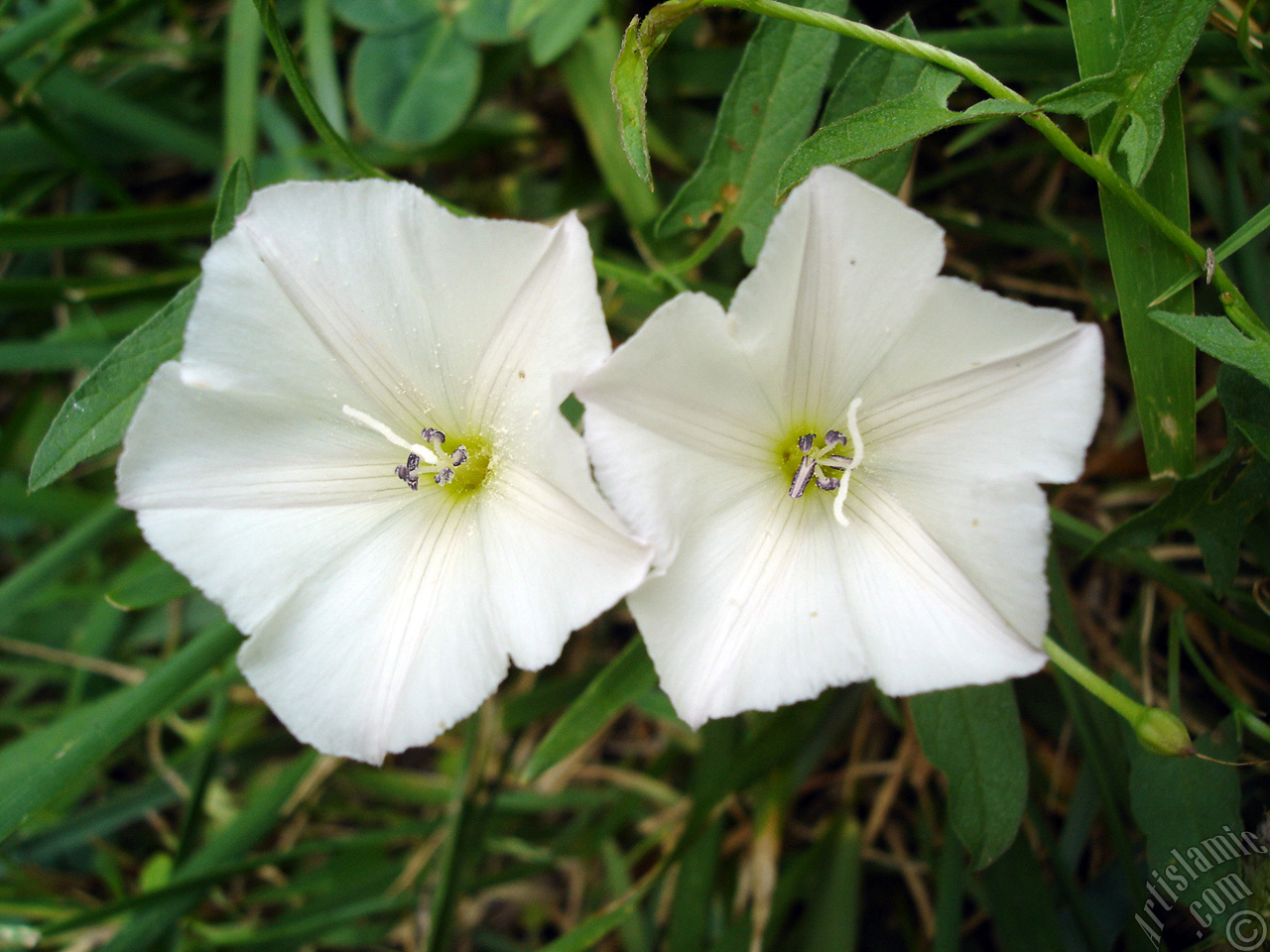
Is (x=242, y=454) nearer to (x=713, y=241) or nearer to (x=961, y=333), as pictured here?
(x=713, y=241)

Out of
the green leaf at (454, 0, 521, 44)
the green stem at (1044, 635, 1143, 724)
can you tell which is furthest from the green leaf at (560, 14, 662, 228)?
the green stem at (1044, 635, 1143, 724)

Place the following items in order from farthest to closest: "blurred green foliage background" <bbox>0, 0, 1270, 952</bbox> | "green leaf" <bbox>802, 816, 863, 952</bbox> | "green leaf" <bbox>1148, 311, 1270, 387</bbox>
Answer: "green leaf" <bbox>802, 816, 863, 952</bbox>
"blurred green foliage background" <bbox>0, 0, 1270, 952</bbox>
"green leaf" <bbox>1148, 311, 1270, 387</bbox>

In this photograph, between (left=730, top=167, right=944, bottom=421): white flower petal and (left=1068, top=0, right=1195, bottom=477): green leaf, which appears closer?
(left=730, top=167, right=944, bottom=421): white flower petal

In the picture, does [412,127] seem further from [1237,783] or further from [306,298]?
[1237,783]

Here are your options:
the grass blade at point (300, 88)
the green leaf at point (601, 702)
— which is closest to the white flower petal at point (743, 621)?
the green leaf at point (601, 702)

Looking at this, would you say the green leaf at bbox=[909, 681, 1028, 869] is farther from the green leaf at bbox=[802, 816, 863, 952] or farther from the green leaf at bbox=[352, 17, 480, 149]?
the green leaf at bbox=[352, 17, 480, 149]

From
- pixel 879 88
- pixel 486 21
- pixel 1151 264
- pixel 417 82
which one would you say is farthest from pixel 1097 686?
pixel 417 82

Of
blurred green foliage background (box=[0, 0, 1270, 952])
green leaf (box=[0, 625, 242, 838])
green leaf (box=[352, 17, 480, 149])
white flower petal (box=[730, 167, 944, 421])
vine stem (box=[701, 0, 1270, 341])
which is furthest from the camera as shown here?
green leaf (box=[352, 17, 480, 149])
